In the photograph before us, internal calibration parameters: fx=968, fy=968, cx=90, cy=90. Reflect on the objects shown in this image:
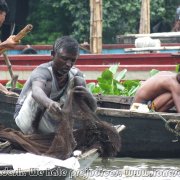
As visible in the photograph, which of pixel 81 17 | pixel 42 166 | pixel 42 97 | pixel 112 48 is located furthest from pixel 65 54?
pixel 81 17

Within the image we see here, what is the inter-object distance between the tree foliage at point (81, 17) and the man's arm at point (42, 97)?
15.2m

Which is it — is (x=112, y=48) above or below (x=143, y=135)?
below

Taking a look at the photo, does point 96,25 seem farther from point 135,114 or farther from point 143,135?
point 135,114

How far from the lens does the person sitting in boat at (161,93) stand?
1140 cm

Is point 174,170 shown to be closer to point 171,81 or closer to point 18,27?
point 171,81

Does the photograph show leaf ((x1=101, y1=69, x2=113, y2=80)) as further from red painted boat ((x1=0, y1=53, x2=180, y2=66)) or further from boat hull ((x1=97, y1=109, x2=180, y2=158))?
red painted boat ((x1=0, y1=53, x2=180, y2=66))

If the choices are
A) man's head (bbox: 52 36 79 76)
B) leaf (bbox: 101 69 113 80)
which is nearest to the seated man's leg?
leaf (bbox: 101 69 113 80)

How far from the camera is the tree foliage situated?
938 inches

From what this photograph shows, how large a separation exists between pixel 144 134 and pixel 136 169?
79 centimetres

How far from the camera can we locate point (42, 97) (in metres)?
8.02

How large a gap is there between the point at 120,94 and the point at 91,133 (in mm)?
4981

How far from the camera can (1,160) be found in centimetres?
783

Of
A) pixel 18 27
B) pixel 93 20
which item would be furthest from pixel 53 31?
pixel 93 20

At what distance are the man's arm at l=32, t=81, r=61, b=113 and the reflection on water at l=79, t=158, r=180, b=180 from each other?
67.9 inches
